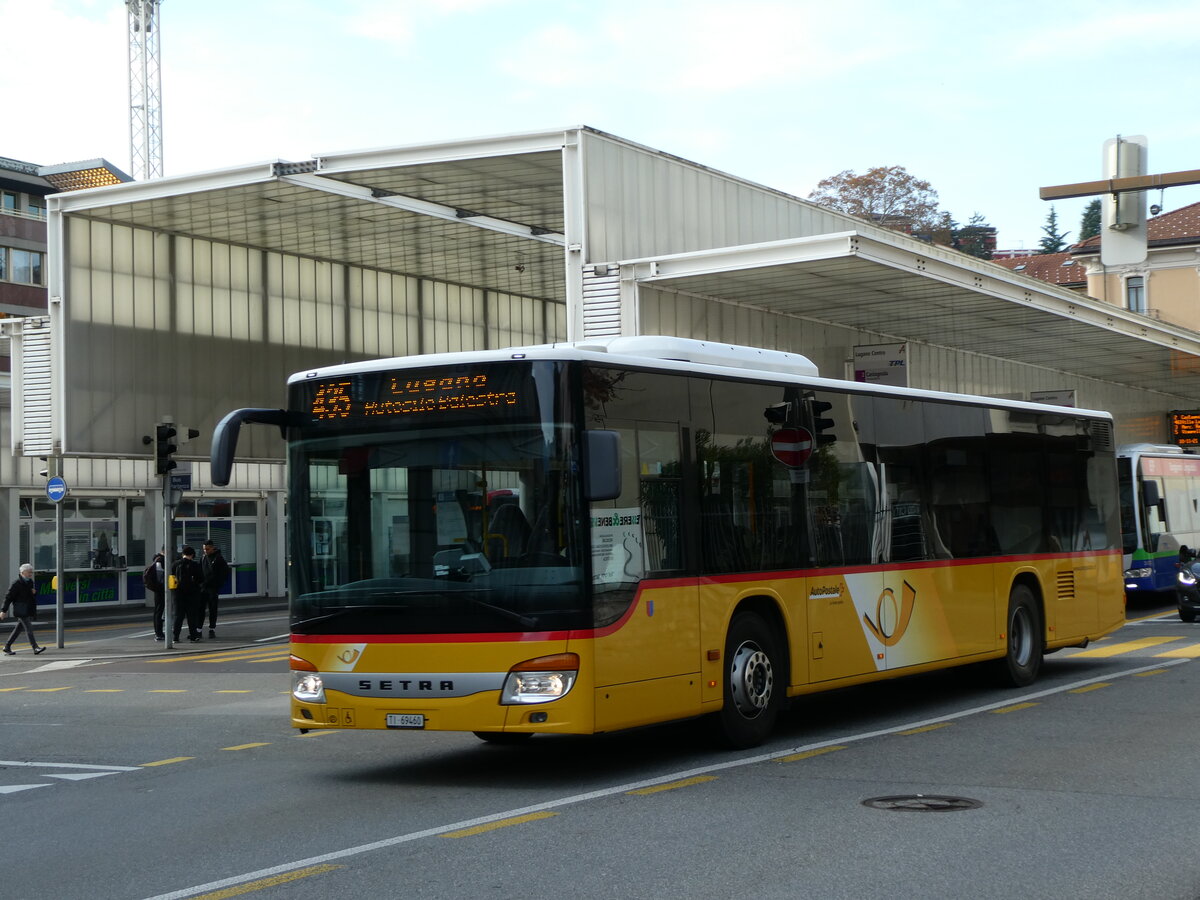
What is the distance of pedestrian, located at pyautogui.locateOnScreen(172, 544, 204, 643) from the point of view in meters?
27.9

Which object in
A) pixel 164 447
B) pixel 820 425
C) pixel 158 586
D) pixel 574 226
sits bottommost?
pixel 158 586

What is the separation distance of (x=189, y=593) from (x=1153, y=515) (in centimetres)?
1844

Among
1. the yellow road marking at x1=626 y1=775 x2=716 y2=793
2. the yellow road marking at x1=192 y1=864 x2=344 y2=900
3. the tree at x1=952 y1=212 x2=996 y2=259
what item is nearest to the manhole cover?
the yellow road marking at x1=626 y1=775 x2=716 y2=793

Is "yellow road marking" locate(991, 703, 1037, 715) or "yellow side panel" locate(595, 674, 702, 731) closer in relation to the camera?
"yellow side panel" locate(595, 674, 702, 731)

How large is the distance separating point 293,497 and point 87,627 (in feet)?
86.6

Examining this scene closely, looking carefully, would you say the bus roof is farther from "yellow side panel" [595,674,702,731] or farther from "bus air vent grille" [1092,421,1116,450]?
"bus air vent grille" [1092,421,1116,450]

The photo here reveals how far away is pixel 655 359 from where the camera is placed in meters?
10.7

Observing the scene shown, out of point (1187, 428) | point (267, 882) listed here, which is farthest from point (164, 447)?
point (1187, 428)

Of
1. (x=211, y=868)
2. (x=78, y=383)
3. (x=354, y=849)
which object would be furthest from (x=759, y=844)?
(x=78, y=383)

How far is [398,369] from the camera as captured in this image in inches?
401

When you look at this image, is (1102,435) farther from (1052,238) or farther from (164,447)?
(1052,238)

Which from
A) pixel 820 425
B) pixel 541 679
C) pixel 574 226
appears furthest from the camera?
pixel 574 226

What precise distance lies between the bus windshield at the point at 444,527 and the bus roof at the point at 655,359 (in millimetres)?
180

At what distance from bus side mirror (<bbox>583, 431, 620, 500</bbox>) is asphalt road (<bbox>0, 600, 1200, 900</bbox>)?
1.86 m
